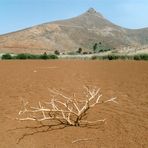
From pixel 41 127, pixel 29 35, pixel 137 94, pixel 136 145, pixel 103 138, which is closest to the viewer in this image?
pixel 136 145

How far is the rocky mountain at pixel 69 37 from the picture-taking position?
133625 mm

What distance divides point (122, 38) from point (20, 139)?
163 m

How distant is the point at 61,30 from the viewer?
154 m

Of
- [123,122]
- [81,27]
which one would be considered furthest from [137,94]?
[81,27]

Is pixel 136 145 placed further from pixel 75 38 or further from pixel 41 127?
pixel 75 38

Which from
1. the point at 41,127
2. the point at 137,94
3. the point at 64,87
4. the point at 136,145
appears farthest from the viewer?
the point at 64,87

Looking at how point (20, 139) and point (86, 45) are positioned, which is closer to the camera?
point (20, 139)

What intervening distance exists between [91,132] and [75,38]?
14218 centimetres

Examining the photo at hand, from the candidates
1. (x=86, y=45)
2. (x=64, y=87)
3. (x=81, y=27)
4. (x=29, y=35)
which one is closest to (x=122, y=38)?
(x=81, y=27)

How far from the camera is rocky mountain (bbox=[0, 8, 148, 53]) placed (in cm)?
13362

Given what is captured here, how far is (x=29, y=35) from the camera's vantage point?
146 m

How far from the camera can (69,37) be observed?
150m

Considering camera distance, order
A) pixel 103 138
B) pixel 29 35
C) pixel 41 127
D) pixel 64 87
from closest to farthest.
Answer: pixel 103 138 → pixel 41 127 → pixel 64 87 → pixel 29 35

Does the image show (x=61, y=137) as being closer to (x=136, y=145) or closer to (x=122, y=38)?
(x=136, y=145)
